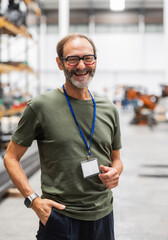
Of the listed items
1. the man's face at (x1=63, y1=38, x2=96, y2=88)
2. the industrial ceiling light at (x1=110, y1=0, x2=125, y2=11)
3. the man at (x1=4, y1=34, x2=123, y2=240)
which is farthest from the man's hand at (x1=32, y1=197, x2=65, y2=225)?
the industrial ceiling light at (x1=110, y1=0, x2=125, y2=11)

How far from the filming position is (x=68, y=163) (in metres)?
1.46

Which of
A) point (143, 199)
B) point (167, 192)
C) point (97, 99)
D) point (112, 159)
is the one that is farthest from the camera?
point (167, 192)

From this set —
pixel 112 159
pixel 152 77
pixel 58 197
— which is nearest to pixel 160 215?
pixel 112 159

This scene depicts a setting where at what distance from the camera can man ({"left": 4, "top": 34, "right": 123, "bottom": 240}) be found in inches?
57.4

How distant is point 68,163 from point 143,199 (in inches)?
120

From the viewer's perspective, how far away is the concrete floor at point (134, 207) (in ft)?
10.6

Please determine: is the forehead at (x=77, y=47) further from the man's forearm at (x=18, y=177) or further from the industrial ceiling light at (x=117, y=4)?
the industrial ceiling light at (x=117, y=4)

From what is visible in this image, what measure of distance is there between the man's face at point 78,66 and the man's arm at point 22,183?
0.42 metres

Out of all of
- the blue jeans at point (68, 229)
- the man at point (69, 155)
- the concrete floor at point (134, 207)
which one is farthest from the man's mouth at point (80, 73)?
the concrete floor at point (134, 207)

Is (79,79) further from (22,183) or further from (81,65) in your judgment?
A: (22,183)

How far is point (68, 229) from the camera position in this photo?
1.49 meters

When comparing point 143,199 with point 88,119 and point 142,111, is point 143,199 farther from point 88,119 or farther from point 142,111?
point 142,111

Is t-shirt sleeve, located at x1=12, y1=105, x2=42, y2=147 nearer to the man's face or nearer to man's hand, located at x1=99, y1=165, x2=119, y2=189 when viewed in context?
the man's face

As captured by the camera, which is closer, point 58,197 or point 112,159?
point 58,197
